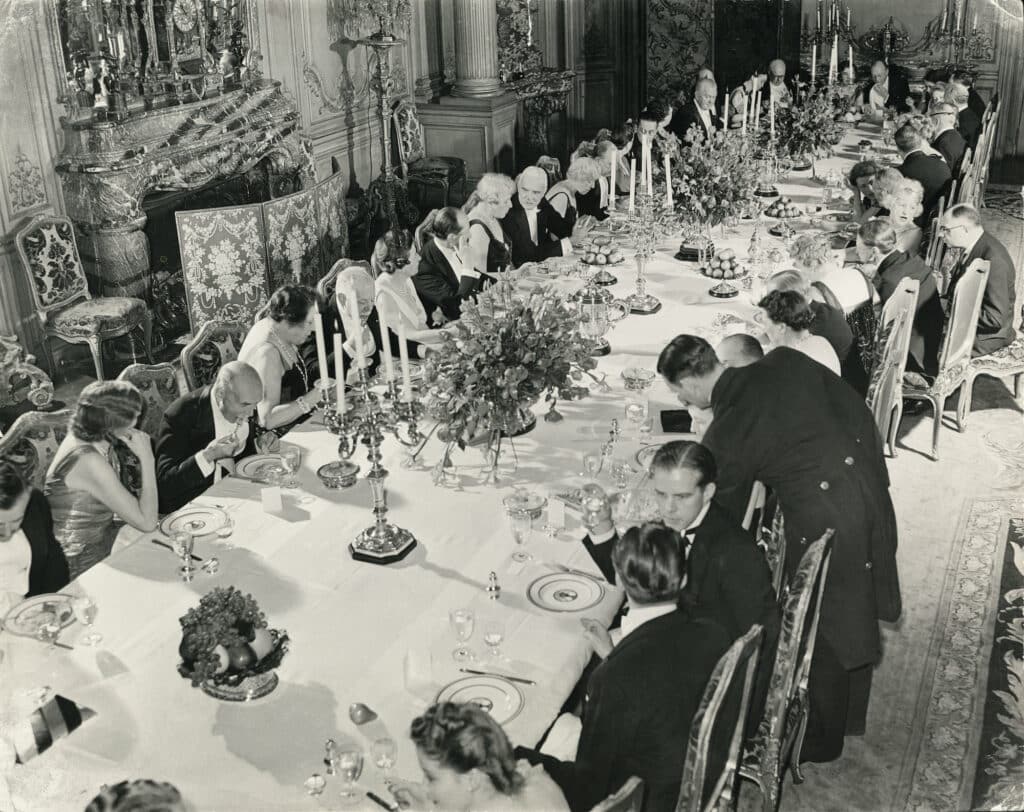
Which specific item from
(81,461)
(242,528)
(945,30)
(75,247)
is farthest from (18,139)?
(945,30)

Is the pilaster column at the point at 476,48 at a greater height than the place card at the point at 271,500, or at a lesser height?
greater

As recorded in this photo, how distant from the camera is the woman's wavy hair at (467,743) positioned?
6.11 feet

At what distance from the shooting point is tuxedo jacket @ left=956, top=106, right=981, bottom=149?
9203 millimetres

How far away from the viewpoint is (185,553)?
116 inches

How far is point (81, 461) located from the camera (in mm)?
3201

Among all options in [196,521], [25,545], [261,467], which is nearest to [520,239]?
[261,467]

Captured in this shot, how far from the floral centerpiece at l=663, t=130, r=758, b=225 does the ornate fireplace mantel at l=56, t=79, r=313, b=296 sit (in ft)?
8.79

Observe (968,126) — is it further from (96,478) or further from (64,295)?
(96,478)

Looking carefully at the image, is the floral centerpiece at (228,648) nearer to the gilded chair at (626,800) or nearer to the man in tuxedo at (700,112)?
the gilded chair at (626,800)

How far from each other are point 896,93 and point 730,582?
9994 millimetres

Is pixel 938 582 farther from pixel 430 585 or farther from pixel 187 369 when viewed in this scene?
pixel 187 369

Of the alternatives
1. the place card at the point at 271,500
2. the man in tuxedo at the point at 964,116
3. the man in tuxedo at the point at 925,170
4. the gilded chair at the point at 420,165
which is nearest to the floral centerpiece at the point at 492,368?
the place card at the point at 271,500

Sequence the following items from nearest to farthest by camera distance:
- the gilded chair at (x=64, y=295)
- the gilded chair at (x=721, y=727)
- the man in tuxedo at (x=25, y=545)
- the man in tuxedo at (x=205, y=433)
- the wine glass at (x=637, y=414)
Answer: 1. the gilded chair at (x=721, y=727)
2. the man in tuxedo at (x=25, y=545)
3. the man in tuxedo at (x=205, y=433)
4. the wine glass at (x=637, y=414)
5. the gilded chair at (x=64, y=295)

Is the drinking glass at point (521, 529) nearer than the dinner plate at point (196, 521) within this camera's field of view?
Yes
